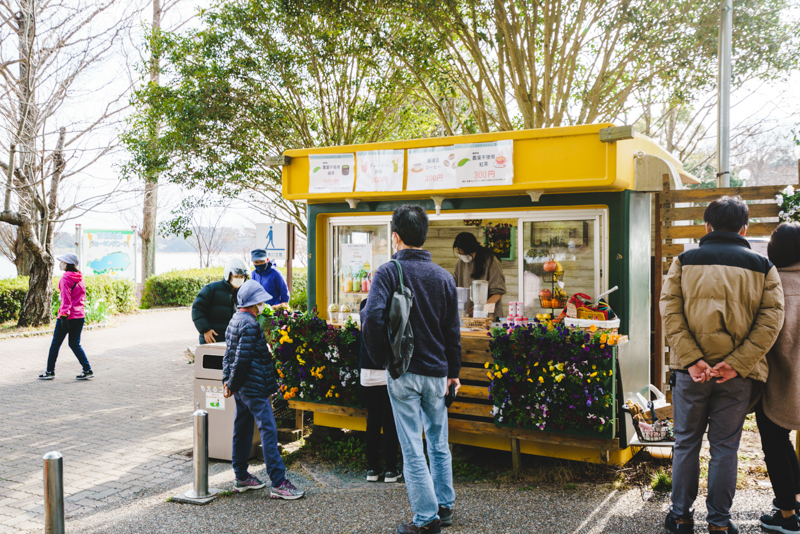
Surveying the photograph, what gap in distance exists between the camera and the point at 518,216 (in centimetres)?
589

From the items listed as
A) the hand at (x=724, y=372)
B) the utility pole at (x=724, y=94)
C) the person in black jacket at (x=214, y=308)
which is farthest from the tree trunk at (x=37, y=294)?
the hand at (x=724, y=372)

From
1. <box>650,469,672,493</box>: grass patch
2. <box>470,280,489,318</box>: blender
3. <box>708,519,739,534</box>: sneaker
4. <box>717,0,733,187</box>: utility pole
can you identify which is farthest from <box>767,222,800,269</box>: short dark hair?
<box>717,0,733,187</box>: utility pole

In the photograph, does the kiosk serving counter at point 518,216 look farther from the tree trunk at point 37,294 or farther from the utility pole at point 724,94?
the tree trunk at point 37,294

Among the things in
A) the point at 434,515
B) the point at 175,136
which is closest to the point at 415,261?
the point at 434,515

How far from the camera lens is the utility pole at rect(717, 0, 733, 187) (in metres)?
8.69

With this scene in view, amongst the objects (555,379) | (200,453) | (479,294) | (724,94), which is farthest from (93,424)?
(724,94)

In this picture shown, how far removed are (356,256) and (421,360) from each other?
3259 mm

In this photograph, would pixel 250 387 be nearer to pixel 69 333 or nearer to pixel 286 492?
pixel 286 492

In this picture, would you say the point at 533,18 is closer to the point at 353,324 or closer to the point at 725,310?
the point at 353,324

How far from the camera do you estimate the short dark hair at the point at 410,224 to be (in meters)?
3.88

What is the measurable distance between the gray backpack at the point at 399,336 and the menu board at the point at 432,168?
2329 millimetres

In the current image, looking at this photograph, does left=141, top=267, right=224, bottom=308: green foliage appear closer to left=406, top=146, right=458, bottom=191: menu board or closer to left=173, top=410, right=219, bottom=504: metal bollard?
left=406, top=146, right=458, bottom=191: menu board

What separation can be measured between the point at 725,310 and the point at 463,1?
786cm

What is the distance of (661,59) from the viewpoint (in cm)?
1065
